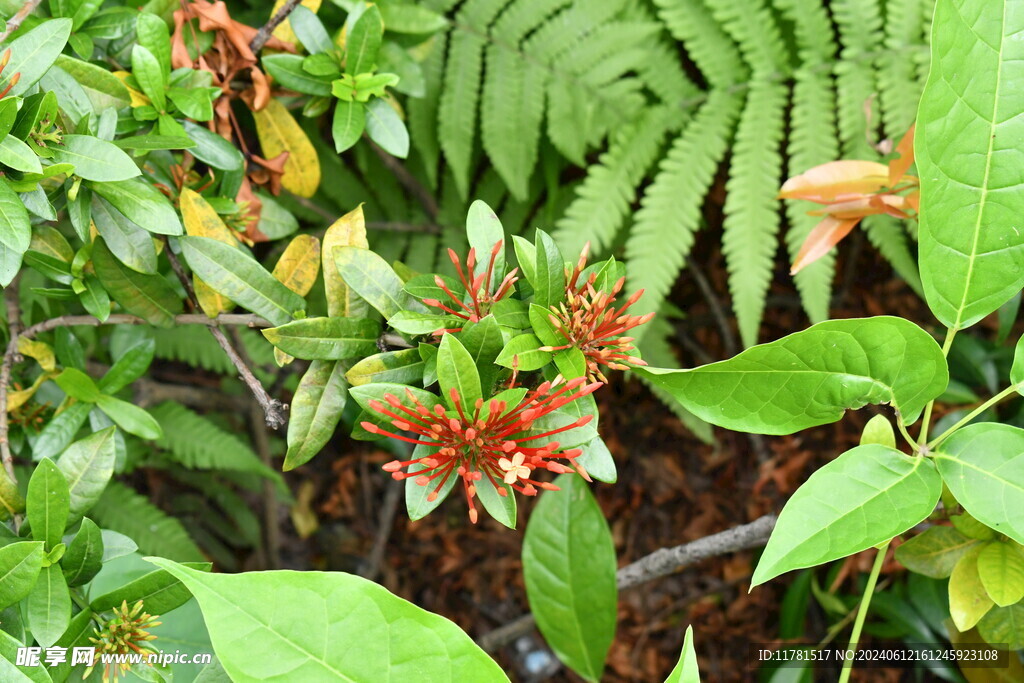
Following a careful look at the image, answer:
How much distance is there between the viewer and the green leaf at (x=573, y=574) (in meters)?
1.35

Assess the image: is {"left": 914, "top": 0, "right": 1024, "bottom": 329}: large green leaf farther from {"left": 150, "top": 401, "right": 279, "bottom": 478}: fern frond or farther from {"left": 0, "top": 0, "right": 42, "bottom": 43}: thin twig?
{"left": 150, "top": 401, "right": 279, "bottom": 478}: fern frond

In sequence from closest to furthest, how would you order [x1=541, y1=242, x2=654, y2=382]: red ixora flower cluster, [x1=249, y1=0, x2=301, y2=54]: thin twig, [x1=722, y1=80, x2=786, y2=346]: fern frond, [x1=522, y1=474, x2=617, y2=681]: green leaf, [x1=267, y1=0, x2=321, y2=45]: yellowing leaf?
[x1=541, y1=242, x2=654, y2=382]: red ixora flower cluster → [x1=249, y1=0, x2=301, y2=54]: thin twig → [x1=267, y1=0, x2=321, y2=45]: yellowing leaf → [x1=522, y1=474, x2=617, y2=681]: green leaf → [x1=722, y1=80, x2=786, y2=346]: fern frond

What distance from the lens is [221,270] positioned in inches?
31.8

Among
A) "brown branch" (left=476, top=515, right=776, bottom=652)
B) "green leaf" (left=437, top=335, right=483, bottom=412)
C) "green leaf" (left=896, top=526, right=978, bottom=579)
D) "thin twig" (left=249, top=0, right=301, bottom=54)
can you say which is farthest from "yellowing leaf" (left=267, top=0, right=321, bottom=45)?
"green leaf" (left=896, top=526, right=978, bottom=579)

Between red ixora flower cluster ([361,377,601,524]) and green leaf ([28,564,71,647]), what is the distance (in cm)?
40

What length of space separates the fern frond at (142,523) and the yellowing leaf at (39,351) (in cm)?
79

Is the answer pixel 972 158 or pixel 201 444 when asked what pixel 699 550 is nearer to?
pixel 972 158

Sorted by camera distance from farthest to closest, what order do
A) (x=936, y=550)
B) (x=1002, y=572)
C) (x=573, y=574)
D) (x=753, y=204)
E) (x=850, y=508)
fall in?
(x=753, y=204) → (x=573, y=574) → (x=936, y=550) → (x=1002, y=572) → (x=850, y=508)

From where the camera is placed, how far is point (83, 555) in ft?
2.65

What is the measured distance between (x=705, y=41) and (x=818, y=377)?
123 cm

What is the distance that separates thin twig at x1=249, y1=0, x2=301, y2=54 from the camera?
37.4 inches

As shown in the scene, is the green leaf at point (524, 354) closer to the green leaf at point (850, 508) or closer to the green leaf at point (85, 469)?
the green leaf at point (850, 508)

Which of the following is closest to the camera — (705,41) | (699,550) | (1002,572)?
(1002,572)

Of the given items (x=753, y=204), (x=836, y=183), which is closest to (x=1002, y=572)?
(x=836, y=183)
